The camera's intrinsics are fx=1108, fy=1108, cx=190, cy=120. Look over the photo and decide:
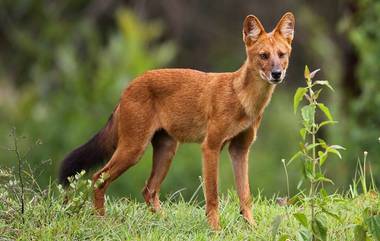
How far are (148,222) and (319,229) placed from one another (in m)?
1.57

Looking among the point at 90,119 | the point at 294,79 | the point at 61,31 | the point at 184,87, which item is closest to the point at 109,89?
the point at 90,119

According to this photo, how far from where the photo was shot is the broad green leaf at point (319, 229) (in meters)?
7.43

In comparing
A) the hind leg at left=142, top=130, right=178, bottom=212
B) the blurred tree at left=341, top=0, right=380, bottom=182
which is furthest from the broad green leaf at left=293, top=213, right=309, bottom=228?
the blurred tree at left=341, top=0, right=380, bottom=182

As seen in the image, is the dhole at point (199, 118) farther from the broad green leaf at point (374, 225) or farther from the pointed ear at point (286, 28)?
the broad green leaf at point (374, 225)

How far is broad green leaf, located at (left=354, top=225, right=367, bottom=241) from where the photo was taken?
754 cm

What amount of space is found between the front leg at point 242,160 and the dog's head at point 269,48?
544 millimetres

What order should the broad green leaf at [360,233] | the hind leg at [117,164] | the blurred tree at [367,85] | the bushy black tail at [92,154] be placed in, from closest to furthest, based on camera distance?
the broad green leaf at [360,233] → the hind leg at [117,164] → the bushy black tail at [92,154] → the blurred tree at [367,85]

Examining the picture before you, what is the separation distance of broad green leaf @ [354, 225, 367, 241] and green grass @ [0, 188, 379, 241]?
288 mm

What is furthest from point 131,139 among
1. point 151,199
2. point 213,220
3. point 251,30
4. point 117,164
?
point 251,30

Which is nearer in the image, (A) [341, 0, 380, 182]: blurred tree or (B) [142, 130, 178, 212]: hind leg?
(B) [142, 130, 178, 212]: hind leg

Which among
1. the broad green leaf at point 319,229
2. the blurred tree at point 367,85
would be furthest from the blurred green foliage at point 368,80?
the broad green leaf at point 319,229

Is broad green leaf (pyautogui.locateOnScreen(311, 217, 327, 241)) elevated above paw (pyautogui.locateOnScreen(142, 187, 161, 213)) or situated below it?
above

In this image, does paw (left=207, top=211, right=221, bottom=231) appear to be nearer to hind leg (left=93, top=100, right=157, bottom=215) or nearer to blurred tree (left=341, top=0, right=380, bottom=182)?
hind leg (left=93, top=100, right=157, bottom=215)

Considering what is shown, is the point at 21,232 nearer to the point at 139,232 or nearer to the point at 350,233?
the point at 139,232
